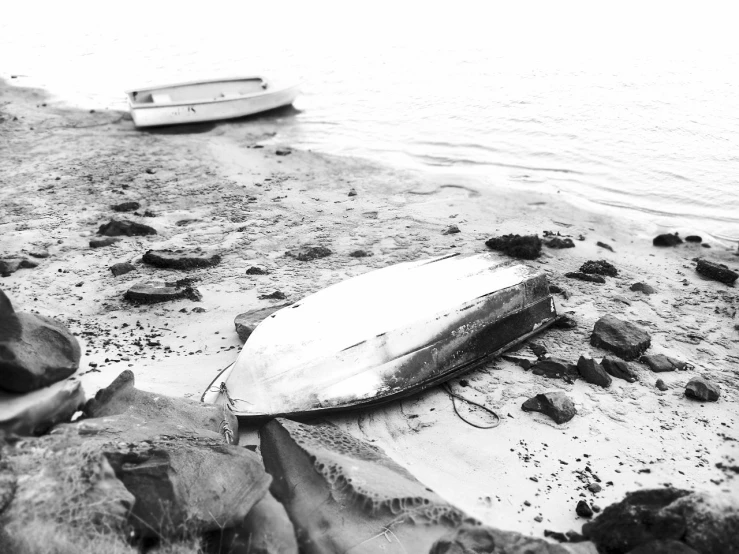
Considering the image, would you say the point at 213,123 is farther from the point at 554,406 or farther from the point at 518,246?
the point at 554,406

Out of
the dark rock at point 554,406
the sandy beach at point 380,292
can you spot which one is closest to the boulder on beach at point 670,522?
the sandy beach at point 380,292

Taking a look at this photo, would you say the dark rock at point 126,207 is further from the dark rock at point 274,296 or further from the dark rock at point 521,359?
the dark rock at point 521,359

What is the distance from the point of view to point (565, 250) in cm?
814

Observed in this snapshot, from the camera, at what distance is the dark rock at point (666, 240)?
28.4ft

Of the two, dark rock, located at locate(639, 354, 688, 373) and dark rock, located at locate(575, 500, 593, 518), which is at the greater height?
dark rock, located at locate(575, 500, 593, 518)

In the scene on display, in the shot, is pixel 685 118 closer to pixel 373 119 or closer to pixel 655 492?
pixel 373 119

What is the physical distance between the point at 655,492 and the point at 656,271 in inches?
181

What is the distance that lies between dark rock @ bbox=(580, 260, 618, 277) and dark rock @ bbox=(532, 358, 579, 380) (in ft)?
6.48

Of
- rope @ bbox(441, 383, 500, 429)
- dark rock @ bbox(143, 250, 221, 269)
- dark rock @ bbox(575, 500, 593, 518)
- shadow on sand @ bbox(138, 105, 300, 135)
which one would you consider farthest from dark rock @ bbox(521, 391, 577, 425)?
shadow on sand @ bbox(138, 105, 300, 135)

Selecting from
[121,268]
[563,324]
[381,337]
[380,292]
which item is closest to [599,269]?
[563,324]

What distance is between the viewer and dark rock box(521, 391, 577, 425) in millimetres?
5078

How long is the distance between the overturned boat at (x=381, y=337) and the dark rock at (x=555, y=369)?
0.31 m

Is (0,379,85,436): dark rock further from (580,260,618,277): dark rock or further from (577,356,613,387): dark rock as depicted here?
(580,260,618,277): dark rock

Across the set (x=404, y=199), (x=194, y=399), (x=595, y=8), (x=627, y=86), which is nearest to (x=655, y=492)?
(x=194, y=399)
